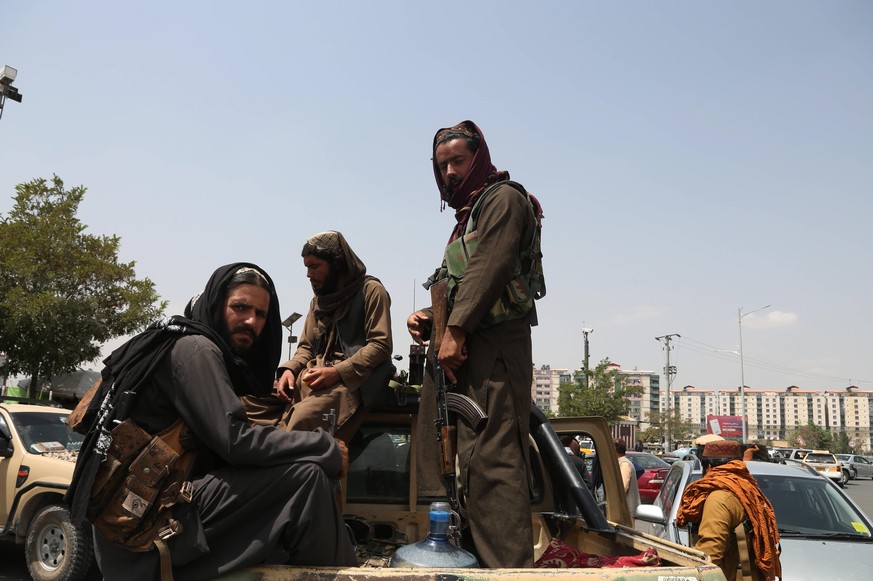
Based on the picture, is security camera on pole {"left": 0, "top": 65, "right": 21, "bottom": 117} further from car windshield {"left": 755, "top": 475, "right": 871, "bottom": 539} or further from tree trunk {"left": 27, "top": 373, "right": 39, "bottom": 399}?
car windshield {"left": 755, "top": 475, "right": 871, "bottom": 539}

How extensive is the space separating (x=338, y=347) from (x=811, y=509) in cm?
477

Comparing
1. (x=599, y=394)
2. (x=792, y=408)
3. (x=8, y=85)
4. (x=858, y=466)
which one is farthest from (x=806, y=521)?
(x=792, y=408)

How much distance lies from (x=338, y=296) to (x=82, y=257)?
64.9ft

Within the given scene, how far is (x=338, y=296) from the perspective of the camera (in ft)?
12.2

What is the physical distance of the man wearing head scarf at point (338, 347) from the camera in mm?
3348

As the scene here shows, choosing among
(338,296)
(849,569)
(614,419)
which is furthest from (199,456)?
(614,419)

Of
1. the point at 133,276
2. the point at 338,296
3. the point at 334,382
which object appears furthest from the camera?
the point at 133,276

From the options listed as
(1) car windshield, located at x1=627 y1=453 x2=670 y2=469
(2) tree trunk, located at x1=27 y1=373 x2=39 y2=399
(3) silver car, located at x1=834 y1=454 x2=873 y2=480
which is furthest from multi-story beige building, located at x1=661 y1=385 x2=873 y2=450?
(2) tree trunk, located at x1=27 y1=373 x2=39 y2=399

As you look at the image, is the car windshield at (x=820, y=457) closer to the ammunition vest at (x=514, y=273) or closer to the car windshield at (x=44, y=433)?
the car windshield at (x=44, y=433)

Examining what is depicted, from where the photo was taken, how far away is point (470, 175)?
3178 millimetres

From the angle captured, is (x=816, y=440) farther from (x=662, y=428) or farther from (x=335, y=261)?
(x=335, y=261)

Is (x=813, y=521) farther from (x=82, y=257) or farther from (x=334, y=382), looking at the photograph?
(x=82, y=257)

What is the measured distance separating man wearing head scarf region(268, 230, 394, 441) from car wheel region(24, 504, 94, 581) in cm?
424

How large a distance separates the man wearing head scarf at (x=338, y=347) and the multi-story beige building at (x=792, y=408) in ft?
595
